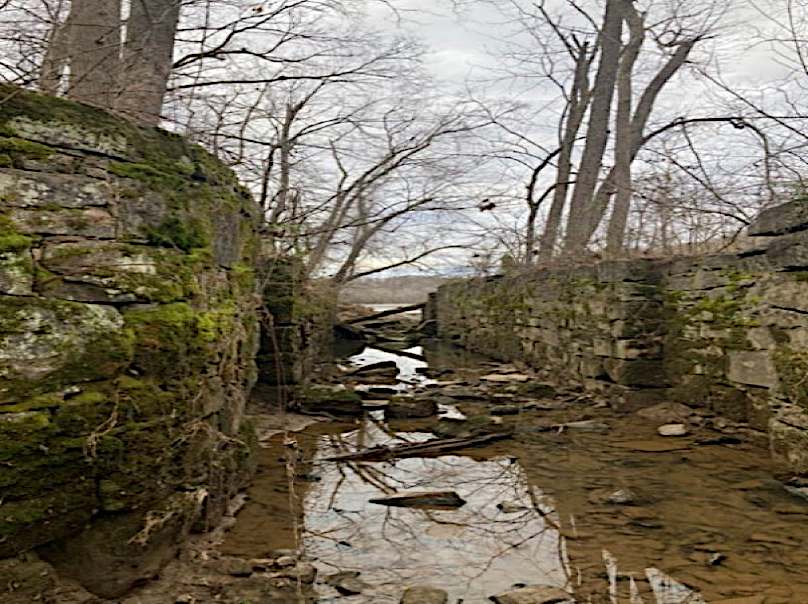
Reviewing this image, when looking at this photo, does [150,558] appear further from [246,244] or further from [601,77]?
[601,77]

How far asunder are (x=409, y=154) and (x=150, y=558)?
10.1 metres

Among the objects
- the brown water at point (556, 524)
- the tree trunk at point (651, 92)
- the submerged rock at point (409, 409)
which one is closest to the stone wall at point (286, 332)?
the submerged rock at point (409, 409)

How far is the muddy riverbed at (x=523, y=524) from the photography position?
9.63 ft

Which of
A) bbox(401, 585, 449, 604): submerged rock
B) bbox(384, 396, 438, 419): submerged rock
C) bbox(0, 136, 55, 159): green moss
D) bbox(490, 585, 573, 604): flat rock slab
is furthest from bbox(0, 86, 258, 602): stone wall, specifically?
bbox(384, 396, 438, 419): submerged rock

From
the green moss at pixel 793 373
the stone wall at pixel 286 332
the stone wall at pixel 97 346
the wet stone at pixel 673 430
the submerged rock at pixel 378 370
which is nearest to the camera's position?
the stone wall at pixel 97 346

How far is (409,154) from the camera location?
12078 mm

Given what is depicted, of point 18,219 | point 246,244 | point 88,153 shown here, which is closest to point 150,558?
point 18,219

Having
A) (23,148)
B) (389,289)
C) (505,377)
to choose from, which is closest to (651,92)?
(505,377)

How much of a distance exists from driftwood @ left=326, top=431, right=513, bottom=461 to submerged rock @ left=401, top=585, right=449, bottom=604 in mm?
2360

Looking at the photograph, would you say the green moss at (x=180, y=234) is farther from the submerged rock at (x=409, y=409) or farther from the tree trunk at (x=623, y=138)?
the tree trunk at (x=623, y=138)

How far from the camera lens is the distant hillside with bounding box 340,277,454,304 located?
16.9 m

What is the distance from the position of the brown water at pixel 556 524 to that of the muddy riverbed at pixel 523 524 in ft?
0.04

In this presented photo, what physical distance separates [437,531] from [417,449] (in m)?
1.80

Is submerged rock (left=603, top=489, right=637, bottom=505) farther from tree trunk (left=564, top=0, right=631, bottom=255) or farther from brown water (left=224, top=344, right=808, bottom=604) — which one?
tree trunk (left=564, top=0, right=631, bottom=255)
